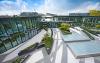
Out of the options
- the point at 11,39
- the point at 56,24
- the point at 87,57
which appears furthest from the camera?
the point at 56,24

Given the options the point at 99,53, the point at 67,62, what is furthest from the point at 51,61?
the point at 99,53

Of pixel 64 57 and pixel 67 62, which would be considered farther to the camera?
pixel 64 57

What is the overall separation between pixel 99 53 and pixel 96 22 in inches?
875

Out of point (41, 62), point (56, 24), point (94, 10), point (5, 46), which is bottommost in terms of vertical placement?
point (41, 62)

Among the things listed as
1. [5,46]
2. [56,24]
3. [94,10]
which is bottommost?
[5,46]

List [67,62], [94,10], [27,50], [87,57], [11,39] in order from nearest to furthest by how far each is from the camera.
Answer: [67,62] < [87,57] < [27,50] < [11,39] < [94,10]

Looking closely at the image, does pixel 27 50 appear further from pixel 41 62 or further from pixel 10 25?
pixel 10 25

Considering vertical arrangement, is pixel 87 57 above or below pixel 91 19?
below

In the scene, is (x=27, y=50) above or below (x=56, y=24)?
below

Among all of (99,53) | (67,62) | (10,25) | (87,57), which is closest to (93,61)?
(87,57)

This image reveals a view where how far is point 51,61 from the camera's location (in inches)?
332

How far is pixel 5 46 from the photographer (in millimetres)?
11141

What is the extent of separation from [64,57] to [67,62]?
969 millimetres

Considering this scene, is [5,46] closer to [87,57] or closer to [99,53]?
[87,57]
